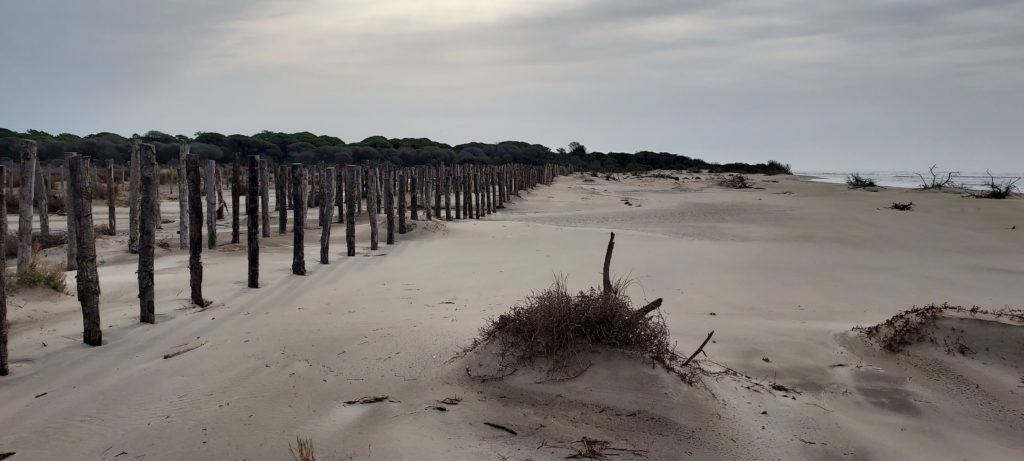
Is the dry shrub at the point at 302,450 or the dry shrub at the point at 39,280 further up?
the dry shrub at the point at 39,280

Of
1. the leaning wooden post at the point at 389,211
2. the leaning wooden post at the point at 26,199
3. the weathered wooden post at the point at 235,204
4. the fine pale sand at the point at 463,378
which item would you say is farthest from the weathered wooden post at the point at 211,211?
the leaning wooden post at the point at 26,199

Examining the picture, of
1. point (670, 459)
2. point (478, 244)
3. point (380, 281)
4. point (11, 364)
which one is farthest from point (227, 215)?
point (670, 459)

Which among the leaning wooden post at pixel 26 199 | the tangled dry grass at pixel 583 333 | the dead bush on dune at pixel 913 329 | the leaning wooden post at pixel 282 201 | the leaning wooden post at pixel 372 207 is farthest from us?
the leaning wooden post at pixel 282 201

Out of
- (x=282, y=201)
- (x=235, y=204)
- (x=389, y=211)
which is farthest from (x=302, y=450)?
(x=282, y=201)

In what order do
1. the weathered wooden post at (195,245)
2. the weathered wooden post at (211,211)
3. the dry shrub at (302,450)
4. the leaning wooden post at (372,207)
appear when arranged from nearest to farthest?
the dry shrub at (302,450)
the weathered wooden post at (195,245)
the leaning wooden post at (372,207)
the weathered wooden post at (211,211)

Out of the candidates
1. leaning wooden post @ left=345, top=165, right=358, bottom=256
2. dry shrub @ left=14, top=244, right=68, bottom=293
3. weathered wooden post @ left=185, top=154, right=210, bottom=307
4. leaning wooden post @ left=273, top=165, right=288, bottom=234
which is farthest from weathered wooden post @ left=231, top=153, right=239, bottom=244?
weathered wooden post @ left=185, top=154, right=210, bottom=307

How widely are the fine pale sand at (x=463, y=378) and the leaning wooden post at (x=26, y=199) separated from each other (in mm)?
1049

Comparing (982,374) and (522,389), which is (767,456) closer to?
(522,389)

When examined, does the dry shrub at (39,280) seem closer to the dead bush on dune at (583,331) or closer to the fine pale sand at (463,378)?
the fine pale sand at (463,378)

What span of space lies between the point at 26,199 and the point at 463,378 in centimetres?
812

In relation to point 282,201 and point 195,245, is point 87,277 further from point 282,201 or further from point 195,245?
point 282,201

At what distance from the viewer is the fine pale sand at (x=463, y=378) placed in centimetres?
393

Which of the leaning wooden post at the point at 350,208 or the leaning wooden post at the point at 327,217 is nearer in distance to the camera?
the leaning wooden post at the point at 327,217

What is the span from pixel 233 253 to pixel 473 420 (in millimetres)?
9068
